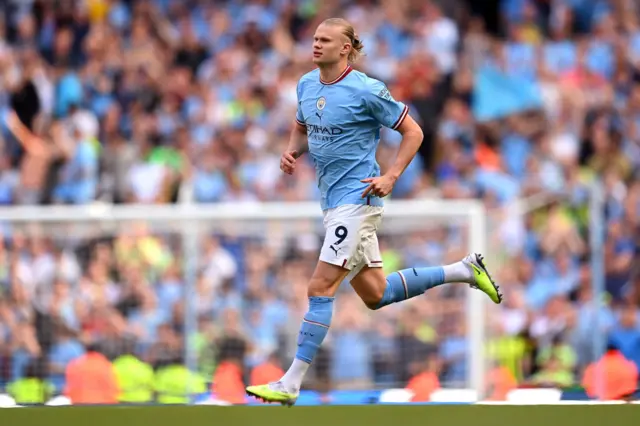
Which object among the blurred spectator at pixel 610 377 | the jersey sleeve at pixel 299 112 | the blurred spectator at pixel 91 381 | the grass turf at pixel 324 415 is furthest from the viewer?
the blurred spectator at pixel 610 377

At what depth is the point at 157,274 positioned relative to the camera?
11.5 meters

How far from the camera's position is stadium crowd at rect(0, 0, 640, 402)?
11258mm

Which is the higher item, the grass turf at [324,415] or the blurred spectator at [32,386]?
the blurred spectator at [32,386]

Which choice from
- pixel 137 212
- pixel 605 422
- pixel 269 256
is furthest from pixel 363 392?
pixel 605 422

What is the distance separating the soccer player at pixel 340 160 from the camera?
7.19 meters

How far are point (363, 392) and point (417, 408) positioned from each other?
3.30 m

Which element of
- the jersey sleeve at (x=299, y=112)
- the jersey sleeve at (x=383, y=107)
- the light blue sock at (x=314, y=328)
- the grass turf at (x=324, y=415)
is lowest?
the grass turf at (x=324, y=415)

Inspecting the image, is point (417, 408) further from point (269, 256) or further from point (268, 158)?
point (268, 158)

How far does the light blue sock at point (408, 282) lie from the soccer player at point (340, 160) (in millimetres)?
320

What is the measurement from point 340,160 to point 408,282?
3.02ft

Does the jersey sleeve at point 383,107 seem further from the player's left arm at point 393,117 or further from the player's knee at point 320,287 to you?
the player's knee at point 320,287

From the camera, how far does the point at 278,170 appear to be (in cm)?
1451

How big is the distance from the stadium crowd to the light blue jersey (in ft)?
12.4

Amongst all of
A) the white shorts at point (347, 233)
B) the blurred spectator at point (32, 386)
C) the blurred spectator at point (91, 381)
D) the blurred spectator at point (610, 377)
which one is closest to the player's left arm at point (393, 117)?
the white shorts at point (347, 233)
